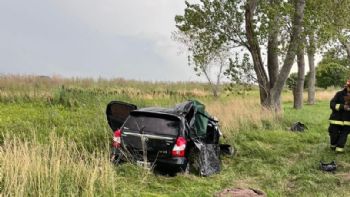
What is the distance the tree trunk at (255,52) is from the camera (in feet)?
62.3

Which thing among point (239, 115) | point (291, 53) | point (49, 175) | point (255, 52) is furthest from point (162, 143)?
point (255, 52)

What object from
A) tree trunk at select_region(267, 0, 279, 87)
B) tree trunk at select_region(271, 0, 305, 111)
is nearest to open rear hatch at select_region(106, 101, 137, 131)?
tree trunk at select_region(267, 0, 279, 87)

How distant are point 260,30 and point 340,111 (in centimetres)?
693

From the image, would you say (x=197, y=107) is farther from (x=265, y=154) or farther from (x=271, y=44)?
(x=271, y=44)

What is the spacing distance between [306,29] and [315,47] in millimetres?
875

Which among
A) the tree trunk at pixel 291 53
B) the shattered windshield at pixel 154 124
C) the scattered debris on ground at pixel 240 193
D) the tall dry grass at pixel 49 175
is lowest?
the scattered debris on ground at pixel 240 193

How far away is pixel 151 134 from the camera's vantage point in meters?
9.27

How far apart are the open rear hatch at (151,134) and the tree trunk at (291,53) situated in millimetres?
10534

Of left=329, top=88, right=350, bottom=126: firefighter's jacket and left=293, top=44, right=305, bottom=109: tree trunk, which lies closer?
left=329, top=88, right=350, bottom=126: firefighter's jacket

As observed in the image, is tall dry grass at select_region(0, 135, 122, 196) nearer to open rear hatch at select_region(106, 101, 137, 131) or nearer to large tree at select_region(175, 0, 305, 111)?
open rear hatch at select_region(106, 101, 137, 131)

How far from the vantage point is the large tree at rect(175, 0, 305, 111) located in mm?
18234

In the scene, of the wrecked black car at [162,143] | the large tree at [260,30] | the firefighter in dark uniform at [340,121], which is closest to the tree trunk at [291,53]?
the large tree at [260,30]

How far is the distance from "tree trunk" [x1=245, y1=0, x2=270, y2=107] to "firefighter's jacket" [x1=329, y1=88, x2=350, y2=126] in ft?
23.4

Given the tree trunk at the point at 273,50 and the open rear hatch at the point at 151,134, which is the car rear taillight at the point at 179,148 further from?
the tree trunk at the point at 273,50
